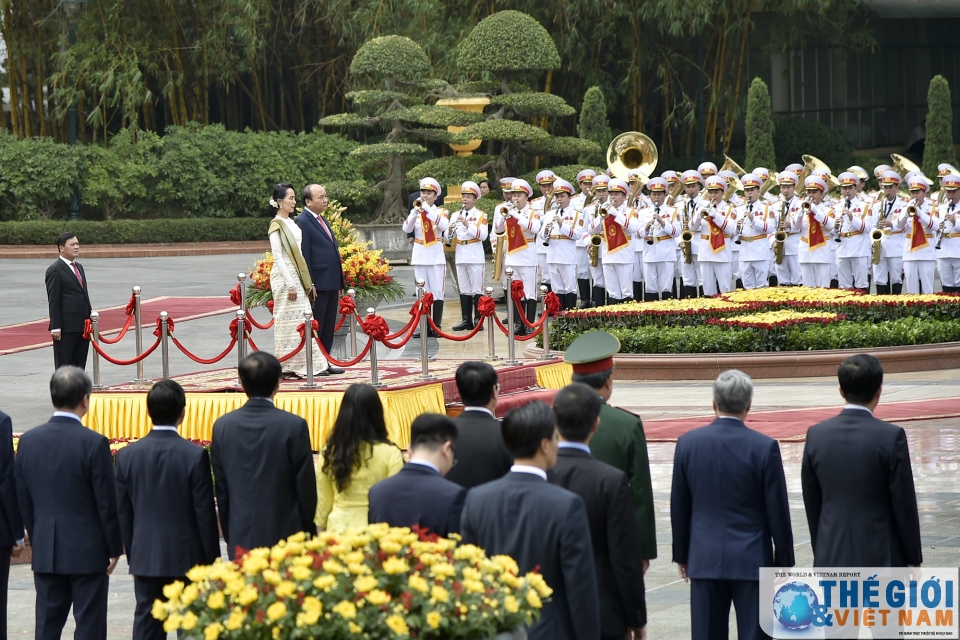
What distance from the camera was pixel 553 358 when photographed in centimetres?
1330

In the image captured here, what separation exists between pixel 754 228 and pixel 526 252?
3635 mm

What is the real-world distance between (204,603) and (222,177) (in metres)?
31.9

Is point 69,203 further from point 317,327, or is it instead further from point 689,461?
point 689,461

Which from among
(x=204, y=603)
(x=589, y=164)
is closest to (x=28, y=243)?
(x=589, y=164)

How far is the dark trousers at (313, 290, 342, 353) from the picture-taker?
469 inches

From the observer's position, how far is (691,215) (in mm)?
20766

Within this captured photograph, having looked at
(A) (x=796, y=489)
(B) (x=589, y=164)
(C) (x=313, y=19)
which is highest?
(C) (x=313, y=19)

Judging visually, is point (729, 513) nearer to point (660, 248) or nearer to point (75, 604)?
point (75, 604)

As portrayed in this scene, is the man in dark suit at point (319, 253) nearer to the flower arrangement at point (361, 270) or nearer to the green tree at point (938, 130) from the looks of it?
the flower arrangement at point (361, 270)

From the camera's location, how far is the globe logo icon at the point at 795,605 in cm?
609

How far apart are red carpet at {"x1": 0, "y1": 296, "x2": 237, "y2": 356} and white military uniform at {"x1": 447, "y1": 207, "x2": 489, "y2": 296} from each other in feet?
13.5

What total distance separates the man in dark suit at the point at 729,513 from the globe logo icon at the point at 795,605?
0.51 feet

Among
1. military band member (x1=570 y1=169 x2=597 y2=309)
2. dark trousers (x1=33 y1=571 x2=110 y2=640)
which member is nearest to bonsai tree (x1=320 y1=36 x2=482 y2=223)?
military band member (x1=570 y1=169 x2=597 y2=309)

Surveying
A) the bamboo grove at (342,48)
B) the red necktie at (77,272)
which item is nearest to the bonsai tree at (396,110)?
the bamboo grove at (342,48)
